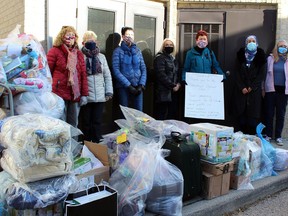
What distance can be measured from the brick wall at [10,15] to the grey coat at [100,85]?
1.16 meters

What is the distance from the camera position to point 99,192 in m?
2.79

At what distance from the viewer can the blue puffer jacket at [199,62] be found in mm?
5947

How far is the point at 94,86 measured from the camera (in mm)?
4984

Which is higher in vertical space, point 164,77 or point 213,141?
point 164,77

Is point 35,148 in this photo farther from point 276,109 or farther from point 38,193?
point 276,109

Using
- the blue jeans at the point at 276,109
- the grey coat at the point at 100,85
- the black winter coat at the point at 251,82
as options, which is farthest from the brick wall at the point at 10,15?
the blue jeans at the point at 276,109

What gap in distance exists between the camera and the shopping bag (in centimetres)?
250

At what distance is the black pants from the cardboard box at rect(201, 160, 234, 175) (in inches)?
73.9

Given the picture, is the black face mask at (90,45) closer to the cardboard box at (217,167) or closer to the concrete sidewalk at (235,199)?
the cardboard box at (217,167)

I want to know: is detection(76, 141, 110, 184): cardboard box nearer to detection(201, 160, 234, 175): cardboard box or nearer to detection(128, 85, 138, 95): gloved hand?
detection(201, 160, 234, 175): cardboard box

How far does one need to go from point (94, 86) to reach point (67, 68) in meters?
0.54

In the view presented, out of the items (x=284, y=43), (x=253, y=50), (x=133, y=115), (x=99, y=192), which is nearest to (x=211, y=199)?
(x=133, y=115)

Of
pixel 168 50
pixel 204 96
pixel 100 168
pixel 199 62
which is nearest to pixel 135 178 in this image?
pixel 100 168

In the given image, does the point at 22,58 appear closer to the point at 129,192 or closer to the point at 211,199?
the point at 129,192
